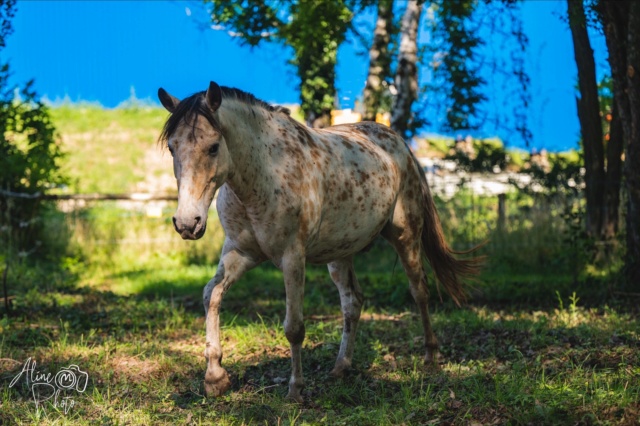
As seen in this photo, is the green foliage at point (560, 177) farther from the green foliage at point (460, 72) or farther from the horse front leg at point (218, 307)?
the horse front leg at point (218, 307)

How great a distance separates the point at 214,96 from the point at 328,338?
3.16m

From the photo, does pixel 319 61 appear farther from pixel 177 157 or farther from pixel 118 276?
pixel 177 157

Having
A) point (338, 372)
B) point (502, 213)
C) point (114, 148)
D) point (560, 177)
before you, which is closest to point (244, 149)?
point (338, 372)

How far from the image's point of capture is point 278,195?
16.2 feet

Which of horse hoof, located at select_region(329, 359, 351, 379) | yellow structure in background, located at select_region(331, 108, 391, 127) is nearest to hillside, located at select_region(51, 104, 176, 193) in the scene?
yellow structure in background, located at select_region(331, 108, 391, 127)

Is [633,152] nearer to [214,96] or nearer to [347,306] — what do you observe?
[347,306]

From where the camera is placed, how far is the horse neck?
4.80m

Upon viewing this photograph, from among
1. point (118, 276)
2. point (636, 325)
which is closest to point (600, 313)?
point (636, 325)

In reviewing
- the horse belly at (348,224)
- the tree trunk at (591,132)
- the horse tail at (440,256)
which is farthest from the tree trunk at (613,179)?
the horse belly at (348,224)

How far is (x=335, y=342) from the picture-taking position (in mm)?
6699

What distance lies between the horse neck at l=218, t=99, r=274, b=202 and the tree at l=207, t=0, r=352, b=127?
8.22 m

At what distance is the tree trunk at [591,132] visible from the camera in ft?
34.3

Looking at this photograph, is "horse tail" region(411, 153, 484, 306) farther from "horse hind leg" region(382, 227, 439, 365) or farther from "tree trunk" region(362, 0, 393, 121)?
"tree trunk" region(362, 0, 393, 121)

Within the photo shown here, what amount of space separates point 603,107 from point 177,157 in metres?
10.6
